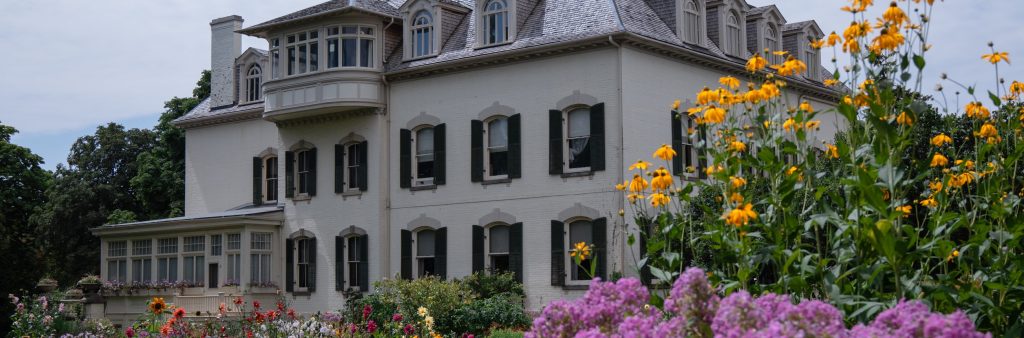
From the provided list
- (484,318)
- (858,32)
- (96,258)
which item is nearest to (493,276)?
(484,318)

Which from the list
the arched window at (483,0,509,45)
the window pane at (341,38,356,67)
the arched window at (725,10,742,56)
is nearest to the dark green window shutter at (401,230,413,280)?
the window pane at (341,38,356,67)

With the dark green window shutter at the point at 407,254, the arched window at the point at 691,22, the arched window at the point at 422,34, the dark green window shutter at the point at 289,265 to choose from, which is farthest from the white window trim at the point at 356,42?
the arched window at the point at 691,22

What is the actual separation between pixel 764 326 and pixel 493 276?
2472 centimetres

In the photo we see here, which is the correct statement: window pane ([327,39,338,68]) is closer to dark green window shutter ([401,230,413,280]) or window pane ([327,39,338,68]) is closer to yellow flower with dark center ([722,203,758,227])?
dark green window shutter ([401,230,413,280])

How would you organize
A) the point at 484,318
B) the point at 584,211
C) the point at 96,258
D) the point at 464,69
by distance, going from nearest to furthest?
1. the point at 484,318
2. the point at 584,211
3. the point at 464,69
4. the point at 96,258

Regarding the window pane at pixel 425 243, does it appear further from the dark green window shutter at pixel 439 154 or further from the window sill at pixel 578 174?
the window sill at pixel 578 174

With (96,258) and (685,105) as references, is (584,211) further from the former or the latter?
(96,258)

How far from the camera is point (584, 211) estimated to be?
97.5 ft

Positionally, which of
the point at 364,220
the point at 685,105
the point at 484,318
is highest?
the point at 685,105

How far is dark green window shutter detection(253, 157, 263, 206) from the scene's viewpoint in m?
40.1

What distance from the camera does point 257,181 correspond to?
4028 centimetres

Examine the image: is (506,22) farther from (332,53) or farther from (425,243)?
(425,243)

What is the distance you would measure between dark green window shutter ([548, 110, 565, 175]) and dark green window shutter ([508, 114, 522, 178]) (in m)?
1.01

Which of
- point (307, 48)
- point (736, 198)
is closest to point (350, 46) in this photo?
point (307, 48)
